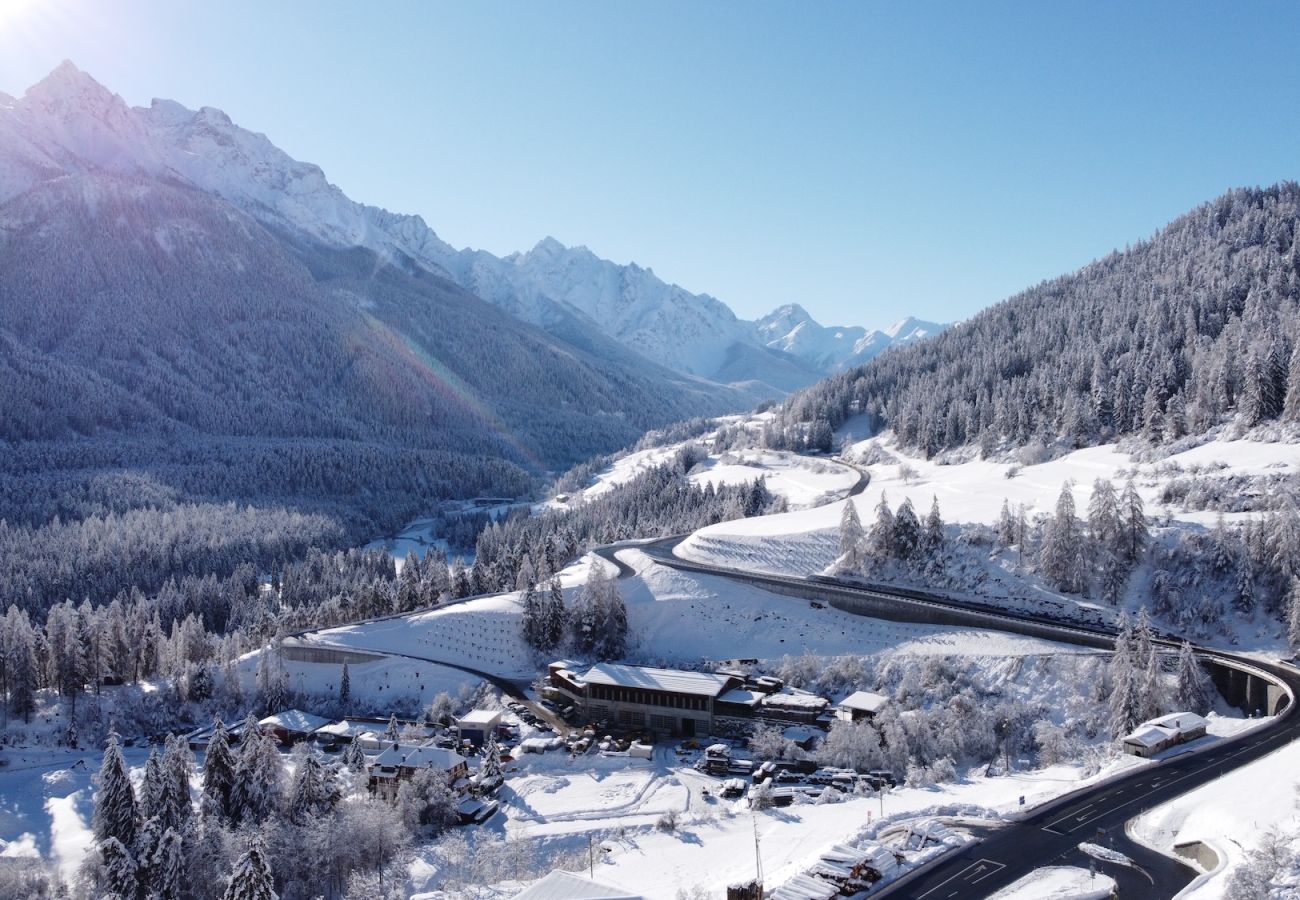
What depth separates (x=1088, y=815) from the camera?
3988 centimetres

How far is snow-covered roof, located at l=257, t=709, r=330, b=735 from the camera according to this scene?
7162cm

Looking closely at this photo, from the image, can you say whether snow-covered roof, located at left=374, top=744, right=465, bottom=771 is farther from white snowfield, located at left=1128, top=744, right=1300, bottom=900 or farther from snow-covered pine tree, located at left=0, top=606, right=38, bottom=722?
snow-covered pine tree, located at left=0, top=606, right=38, bottom=722

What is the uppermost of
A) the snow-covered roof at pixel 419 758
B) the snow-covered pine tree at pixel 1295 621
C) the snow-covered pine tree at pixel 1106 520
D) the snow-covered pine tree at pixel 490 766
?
the snow-covered pine tree at pixel 1106 520

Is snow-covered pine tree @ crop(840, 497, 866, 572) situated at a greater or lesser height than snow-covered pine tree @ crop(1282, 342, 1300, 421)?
lesser

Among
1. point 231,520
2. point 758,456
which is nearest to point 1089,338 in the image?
point 758,456

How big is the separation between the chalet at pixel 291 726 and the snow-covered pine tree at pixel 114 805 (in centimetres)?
2035

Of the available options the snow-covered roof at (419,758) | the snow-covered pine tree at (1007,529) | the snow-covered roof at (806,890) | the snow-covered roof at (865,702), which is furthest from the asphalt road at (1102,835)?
the snow-covered roof at (419,758)

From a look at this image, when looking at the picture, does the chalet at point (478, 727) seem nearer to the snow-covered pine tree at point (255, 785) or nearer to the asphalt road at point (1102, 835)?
the snow-covered pine tree at point (255, 785)

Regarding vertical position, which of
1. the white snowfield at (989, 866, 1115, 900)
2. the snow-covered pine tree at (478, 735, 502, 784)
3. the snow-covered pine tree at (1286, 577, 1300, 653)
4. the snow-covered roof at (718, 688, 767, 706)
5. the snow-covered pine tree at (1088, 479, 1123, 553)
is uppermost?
the snow-covered pine tree at (1088, 479, 1123, 553)

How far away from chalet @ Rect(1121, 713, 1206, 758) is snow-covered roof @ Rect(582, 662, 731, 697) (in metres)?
28.5

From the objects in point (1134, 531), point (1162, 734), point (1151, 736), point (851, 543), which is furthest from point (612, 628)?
point (1162, 734)

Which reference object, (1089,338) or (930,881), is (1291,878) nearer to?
(930,881)

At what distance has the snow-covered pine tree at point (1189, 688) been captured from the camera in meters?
56.2

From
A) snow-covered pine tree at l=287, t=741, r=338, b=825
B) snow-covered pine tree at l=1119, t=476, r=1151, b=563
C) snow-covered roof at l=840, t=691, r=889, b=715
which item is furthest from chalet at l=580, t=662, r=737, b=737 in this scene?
snow-covered pine tree at l=1119, t=476, r=1151, b=563
